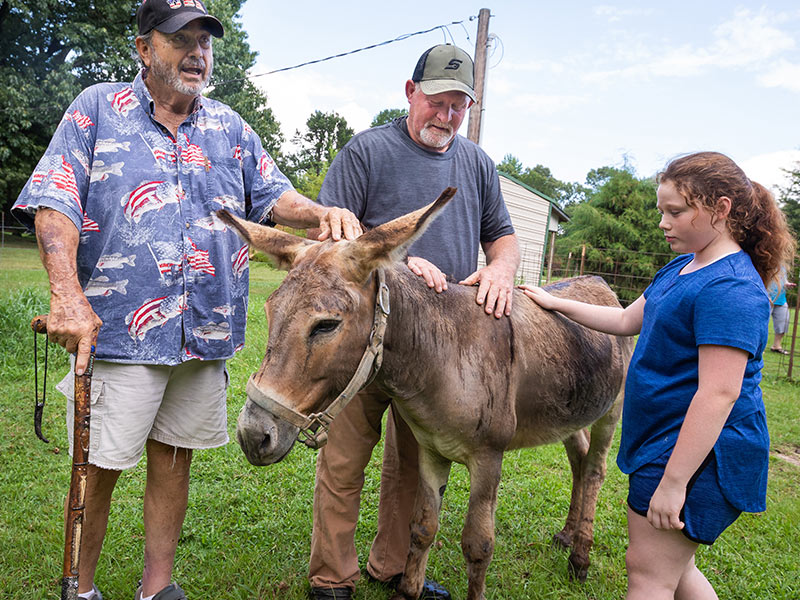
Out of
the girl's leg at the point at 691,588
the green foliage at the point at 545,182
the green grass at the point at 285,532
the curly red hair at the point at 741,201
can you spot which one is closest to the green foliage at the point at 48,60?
the green grass at the point at 285,532

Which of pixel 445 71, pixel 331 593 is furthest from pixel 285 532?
pixel 445 71

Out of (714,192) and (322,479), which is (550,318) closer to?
(714,192)

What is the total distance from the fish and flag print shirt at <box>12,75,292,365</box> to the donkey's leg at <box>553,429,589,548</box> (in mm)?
2701

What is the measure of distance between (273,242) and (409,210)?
971mm

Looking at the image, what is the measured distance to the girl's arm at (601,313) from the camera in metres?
2.72

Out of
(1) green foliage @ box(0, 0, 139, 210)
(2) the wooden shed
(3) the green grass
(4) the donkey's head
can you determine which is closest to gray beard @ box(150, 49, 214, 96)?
(4) the donkey's head

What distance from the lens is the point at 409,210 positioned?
3.12 meters

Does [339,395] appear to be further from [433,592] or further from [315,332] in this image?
[433,592]

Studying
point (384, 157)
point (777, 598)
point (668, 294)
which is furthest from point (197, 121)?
point (777, 598)

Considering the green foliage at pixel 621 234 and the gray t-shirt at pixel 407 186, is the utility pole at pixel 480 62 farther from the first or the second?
the gray t-shirt at pixel 407 186

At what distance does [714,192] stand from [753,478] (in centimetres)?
107

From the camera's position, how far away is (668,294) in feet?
6.97

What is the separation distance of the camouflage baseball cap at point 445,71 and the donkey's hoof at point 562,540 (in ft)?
10.4

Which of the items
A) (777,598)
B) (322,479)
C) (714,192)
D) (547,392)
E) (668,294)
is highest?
(714,192)
